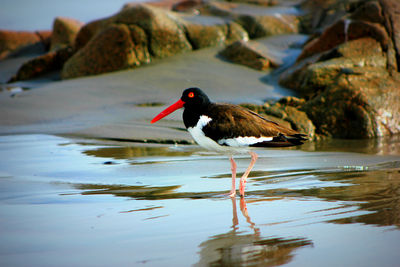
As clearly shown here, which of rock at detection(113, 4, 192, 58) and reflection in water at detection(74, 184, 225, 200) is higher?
rock at detection(113, 4, 192, 58)

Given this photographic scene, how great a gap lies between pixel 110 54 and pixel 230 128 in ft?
27.0

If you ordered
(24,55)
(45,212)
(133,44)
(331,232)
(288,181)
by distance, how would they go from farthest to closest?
(24,55), (133,44), (288,181), (45,212), (331,232)

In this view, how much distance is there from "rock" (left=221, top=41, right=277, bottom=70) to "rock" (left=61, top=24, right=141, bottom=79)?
2.55 m

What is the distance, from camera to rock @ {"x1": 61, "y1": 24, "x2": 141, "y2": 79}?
12.0 m

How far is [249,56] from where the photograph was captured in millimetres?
12414

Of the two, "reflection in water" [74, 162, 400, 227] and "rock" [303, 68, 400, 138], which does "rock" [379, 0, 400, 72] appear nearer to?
"rock" [303, 68, 400, 138]

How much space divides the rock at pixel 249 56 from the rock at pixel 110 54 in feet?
8.37

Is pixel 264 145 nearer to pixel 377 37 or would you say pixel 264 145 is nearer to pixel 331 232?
pixel 331 232

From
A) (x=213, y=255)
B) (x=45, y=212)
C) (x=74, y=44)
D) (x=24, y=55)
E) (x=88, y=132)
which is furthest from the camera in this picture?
(x=24, y=55)

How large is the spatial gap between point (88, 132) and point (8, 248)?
14.5 ft

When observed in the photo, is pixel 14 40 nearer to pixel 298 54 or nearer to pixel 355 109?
pixel 298 54

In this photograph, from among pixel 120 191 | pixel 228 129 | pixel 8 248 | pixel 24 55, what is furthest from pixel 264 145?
pixel 24 55

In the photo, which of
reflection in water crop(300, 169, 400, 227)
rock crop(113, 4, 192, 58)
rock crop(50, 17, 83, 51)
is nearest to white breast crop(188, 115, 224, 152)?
reflection in water crop(300, 169, 400, 227)

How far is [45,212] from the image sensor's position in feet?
12.0
